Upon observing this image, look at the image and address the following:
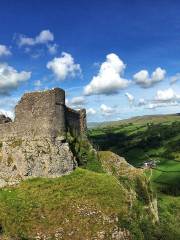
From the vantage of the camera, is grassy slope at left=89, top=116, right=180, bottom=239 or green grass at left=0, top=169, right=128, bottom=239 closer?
green grass at left=0, top=169, right=128, bottom=239

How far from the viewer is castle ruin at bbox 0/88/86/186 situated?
36000 millimetres

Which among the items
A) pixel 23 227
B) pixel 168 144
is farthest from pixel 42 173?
pixel 168 144

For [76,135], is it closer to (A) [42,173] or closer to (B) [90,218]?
(A) [42,173]

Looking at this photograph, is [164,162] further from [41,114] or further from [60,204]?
[60,204]

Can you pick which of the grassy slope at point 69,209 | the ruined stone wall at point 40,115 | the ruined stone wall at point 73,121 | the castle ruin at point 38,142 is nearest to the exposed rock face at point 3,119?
the ruined stone wall at point 40,115

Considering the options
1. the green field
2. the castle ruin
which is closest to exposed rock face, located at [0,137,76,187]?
the castle ruin

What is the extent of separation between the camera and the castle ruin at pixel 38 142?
36.0 meters

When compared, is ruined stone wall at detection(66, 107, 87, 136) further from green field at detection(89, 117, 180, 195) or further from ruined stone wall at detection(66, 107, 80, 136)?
green field at detection(89, 117, 180, 195)

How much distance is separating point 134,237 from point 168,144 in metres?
118

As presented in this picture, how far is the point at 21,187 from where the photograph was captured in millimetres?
34594

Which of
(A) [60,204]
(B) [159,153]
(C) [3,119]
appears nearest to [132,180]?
(A) [60,204]

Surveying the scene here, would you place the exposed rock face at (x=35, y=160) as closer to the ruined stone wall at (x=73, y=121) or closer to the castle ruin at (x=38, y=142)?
the castle ruin at (x=38, y=142)

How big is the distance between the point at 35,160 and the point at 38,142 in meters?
1.76

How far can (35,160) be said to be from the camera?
3603 centimetres
